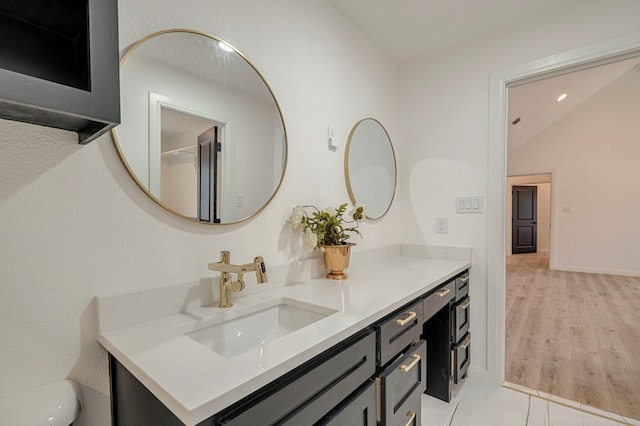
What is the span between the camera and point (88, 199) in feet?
2.87

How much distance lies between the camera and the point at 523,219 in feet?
27.4

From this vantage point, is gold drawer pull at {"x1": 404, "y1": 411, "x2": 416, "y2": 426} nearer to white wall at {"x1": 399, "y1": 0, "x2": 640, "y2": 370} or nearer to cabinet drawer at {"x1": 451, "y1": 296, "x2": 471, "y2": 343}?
cabinet drawer at {"x1": 451, "y1": 296, "x2": 471, "y2": 343}

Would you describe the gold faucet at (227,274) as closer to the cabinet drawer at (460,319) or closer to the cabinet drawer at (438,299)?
the cabinet drawer at (438,299)

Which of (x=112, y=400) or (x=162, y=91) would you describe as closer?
(x=112, y=400)

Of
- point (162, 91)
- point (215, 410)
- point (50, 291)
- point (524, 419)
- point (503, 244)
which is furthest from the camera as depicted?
point (503, 244)

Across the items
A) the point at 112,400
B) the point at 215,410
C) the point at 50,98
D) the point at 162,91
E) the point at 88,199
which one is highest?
the point at 162,91

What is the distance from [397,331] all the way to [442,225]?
1.29 m

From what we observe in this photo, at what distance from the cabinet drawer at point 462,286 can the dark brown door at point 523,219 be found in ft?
25.0

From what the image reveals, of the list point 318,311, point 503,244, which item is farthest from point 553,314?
point 318,311

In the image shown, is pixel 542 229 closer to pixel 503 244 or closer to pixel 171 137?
pixel 503 244

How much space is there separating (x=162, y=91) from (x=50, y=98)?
0.48 metres

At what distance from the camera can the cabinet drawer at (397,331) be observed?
1.06m

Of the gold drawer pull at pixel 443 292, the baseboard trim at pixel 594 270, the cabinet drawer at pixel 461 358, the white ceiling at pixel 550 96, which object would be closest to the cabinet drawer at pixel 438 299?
the gold drawer pull at pixel 443 292

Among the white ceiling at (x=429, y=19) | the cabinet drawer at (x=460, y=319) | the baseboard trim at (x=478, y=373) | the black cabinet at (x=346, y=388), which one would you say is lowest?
the baseboard trim at (x=478, y=373)
